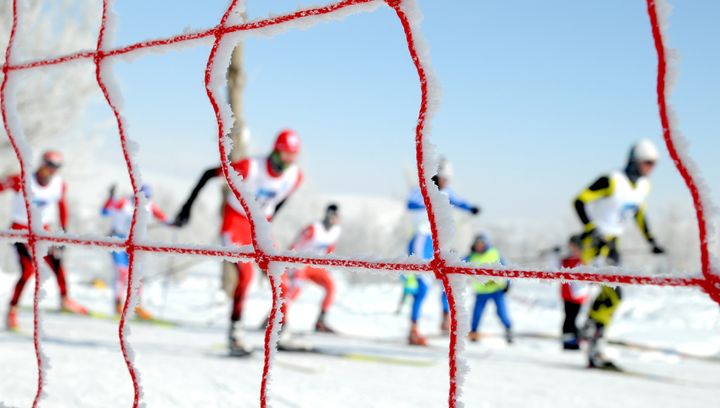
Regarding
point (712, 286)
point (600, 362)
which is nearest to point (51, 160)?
point (600, 362)

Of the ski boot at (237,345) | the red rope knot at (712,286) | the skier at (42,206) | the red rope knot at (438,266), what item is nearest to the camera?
the red rope knot at (712,286)

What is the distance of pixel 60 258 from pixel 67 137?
9181 mm

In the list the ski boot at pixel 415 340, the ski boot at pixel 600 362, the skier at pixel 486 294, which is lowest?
the ski boot at pixel 415 340

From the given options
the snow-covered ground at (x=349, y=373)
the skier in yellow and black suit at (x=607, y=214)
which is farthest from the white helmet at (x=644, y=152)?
the snow-covered ground at (x=349, y=373)

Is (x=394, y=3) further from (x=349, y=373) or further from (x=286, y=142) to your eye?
(x=286, y=142)

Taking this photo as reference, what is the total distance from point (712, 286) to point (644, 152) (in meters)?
2.95

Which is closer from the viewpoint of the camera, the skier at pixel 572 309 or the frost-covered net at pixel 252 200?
the frost-covered net at pixel 252 200

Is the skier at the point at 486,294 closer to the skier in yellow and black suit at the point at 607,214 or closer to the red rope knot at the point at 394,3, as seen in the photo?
the skier in yellow and black suit at the point at 607,214

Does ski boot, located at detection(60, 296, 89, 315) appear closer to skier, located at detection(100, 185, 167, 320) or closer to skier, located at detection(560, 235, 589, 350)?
Answer: skier, located at detection(100, 185, 167, 320)

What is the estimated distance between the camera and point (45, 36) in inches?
447

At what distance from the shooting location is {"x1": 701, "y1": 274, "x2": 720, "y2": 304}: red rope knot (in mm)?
913

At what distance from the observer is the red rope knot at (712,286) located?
2.99 ft

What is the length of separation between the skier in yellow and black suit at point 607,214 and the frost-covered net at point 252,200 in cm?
277

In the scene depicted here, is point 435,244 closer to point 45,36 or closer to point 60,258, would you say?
point 60,258
